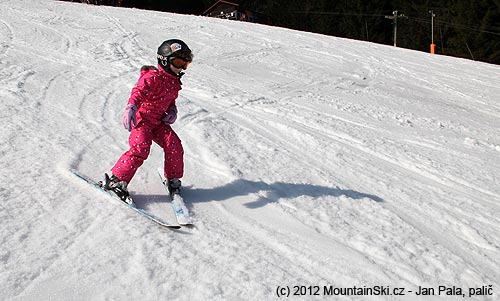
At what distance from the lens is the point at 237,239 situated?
123 inches

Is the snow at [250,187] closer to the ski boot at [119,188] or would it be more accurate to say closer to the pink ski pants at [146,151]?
the ski boot at [119,188]

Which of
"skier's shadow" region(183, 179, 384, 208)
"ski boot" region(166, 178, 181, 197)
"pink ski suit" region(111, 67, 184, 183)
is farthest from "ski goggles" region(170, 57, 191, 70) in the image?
"skier's shadow" region(183, 179, 384, 208)

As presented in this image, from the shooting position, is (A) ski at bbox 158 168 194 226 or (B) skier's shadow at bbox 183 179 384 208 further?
(B) skier's shadow at bbox 183 179 384 208

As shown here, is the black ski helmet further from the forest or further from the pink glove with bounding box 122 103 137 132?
the forest

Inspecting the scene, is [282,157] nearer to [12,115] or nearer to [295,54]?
[12,115]

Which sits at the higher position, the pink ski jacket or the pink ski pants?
the pink ski jacket

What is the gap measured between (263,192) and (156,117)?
1065 millimetres

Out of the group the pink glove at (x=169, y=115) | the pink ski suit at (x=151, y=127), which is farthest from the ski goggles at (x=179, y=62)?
the pink glove at (x=169, y=115)

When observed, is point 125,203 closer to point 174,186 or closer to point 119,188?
point 119,188

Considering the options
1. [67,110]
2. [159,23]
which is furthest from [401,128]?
[159,23]

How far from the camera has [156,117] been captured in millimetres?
3637

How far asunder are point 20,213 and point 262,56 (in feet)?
27.6

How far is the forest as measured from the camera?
36656mm

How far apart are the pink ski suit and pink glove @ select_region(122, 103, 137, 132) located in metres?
0.09
